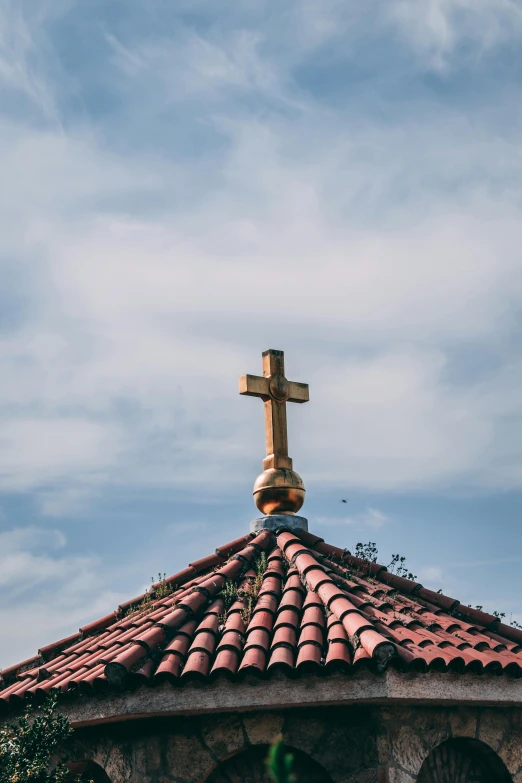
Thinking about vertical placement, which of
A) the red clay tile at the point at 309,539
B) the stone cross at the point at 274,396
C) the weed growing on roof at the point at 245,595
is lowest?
the weed growing on roof at the point at 245,595

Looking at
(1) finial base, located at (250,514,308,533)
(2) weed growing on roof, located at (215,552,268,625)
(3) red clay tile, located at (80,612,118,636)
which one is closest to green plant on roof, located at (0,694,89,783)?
(2) weed growing on roof, located at (215,552,268,625)

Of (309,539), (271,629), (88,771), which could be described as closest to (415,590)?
(309,539)

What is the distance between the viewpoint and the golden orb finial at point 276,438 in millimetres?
7688

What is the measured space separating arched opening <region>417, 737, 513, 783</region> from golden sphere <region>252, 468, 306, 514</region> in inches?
99.7

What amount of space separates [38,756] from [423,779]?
7.74ft

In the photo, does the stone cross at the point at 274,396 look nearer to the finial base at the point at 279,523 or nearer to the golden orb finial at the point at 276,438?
the golden orb finial at the point at 276,438

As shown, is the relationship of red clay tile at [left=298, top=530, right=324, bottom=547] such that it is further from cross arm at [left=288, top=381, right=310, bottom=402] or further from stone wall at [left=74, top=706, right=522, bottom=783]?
stone wall at [left=74, top=706, right=522, bottom=783]

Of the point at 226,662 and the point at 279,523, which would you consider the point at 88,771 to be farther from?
the point at 279,523

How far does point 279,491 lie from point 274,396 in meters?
0.88

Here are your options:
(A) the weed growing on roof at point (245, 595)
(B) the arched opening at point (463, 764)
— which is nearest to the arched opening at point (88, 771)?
(A) the weed growing on roof at point (245, 595)

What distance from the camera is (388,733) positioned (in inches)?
209

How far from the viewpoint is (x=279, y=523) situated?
766 centimetres

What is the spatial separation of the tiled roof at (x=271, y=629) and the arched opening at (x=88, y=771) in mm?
562

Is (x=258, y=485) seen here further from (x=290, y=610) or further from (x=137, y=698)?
(x=137, y=698)
